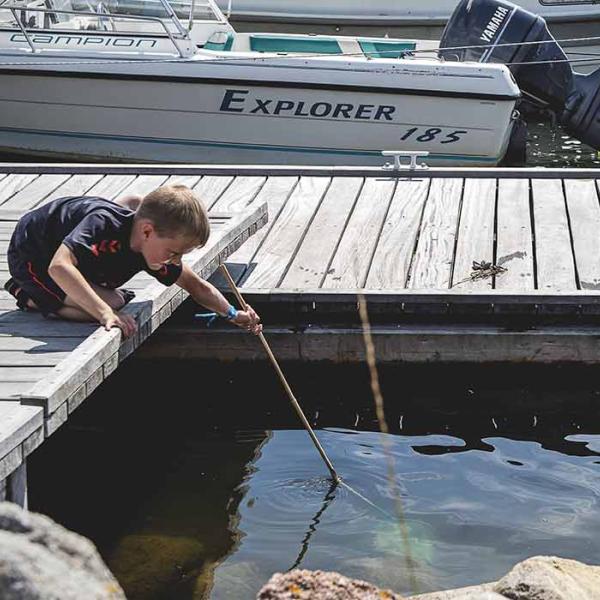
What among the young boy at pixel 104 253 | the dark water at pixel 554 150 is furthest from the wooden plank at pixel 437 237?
the dark water at pixel 554 150

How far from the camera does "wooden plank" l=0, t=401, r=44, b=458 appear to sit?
3.82 meters

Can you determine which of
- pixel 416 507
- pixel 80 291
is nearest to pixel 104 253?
pixel 80 291

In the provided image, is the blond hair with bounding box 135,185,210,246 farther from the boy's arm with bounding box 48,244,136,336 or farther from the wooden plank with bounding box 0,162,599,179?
the wooden plank with bounding box 0,162,599,179

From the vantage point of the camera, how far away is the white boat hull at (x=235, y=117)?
11695 millimetres

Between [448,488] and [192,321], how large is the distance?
1717mm

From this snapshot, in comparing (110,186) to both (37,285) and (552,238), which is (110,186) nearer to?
(552,238)

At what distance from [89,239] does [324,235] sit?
258 centimetres

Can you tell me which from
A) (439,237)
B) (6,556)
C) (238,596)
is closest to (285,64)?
(439,237)

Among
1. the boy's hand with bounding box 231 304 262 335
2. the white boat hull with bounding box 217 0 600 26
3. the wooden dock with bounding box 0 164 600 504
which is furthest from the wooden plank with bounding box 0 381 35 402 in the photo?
the white boat hull with bounding box 217 0 600 26

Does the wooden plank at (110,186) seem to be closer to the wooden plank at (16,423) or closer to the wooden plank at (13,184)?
the wooden plank at (13,184)

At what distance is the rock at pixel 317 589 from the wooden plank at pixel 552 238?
12.2 ft

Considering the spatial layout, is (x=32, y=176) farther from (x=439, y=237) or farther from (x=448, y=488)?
(x=448, y=488)

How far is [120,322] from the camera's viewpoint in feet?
15.6

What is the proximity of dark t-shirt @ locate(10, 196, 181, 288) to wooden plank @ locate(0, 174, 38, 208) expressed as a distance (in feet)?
8.51
